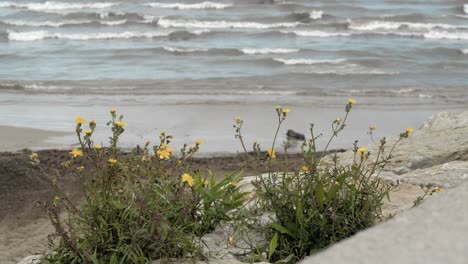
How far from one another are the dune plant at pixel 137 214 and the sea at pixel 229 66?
536cm

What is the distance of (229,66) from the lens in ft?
55.9

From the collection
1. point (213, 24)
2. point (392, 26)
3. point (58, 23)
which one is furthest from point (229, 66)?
point (58, 23)

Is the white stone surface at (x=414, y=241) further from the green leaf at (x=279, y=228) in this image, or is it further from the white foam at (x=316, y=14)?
the white foam at (x=316, y=14)

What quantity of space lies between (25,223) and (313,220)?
3.48m

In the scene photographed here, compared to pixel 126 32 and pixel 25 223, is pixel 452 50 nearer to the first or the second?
pixel 126 32

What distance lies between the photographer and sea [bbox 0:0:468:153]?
11516 mm

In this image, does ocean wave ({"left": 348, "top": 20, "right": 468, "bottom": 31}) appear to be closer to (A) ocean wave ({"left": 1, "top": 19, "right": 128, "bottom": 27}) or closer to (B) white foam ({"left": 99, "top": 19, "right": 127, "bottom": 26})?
(B) white foam ({"left": 99, "top": 19, "right": 127, "bottom": 26})

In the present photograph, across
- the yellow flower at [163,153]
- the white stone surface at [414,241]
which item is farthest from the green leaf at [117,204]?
the white stone surface at [414,241]

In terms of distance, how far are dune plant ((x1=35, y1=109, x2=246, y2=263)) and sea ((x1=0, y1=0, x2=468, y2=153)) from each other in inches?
211

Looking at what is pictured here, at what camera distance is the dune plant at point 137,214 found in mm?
3711

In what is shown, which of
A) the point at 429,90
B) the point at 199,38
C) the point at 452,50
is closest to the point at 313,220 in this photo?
the point at 429,90

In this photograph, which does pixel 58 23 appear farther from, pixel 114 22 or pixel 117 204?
pixel 117 204

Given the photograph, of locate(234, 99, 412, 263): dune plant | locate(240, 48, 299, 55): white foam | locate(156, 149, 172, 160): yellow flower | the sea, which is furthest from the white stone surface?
locate(240, 48, 299, 55): white foam

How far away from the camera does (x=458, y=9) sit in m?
29.0
